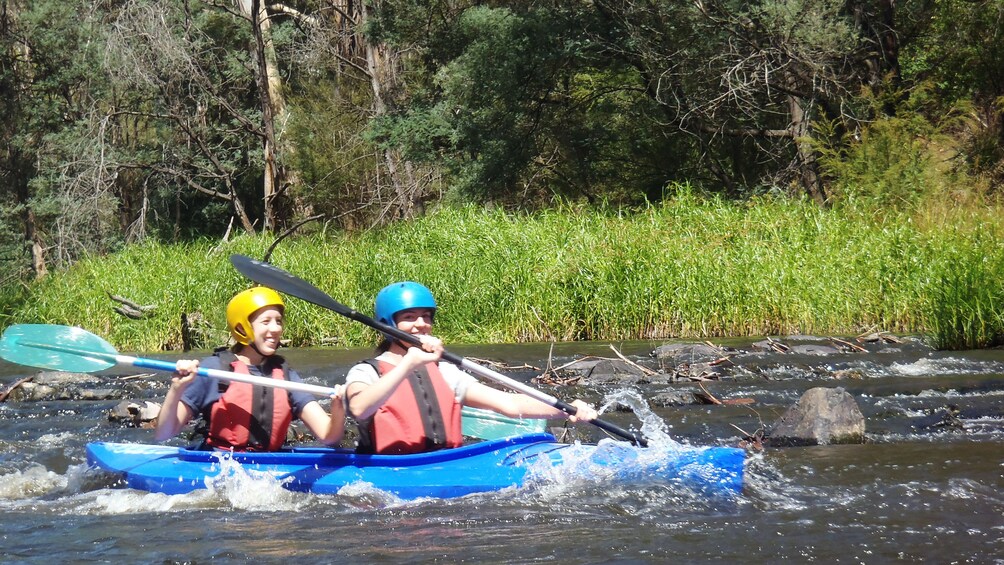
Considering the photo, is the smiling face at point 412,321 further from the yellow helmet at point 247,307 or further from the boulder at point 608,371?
the boulder at point 608,371

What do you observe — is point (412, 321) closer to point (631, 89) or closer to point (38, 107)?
point (631, 89)

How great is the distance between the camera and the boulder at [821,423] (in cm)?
577

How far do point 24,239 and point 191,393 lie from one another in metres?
24.8

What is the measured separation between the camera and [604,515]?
4.46 meters

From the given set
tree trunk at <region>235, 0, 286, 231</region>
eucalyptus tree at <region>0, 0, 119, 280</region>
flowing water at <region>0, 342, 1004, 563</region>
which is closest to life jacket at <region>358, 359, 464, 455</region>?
flowing water at <region>0, 342, 1004, 563</region>

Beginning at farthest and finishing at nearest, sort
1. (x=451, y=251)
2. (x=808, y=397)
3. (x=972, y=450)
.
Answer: (x=451, y=251)
(x=808, y=397)
(x=972, y=450)

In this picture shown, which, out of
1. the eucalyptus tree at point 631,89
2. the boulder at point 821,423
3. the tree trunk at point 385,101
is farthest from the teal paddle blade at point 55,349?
the tree trunk at point 385,101

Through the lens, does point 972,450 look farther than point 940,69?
No

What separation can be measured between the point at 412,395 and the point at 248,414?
0.85m

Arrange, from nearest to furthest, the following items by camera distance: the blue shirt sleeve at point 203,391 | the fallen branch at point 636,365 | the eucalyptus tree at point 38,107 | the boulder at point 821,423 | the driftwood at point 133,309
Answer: the blue shirt sleeve at point 203,391
the boulder at point 821,423
the fallen branch at point 636,365
the driftwood at point 133,309
the eucalyptus tree at point 38,107

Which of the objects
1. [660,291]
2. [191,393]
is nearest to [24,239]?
[660,291]

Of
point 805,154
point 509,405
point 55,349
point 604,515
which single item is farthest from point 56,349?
point 805,154

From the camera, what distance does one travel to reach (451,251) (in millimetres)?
13211

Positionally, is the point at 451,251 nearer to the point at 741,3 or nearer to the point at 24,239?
the point at 741,3
